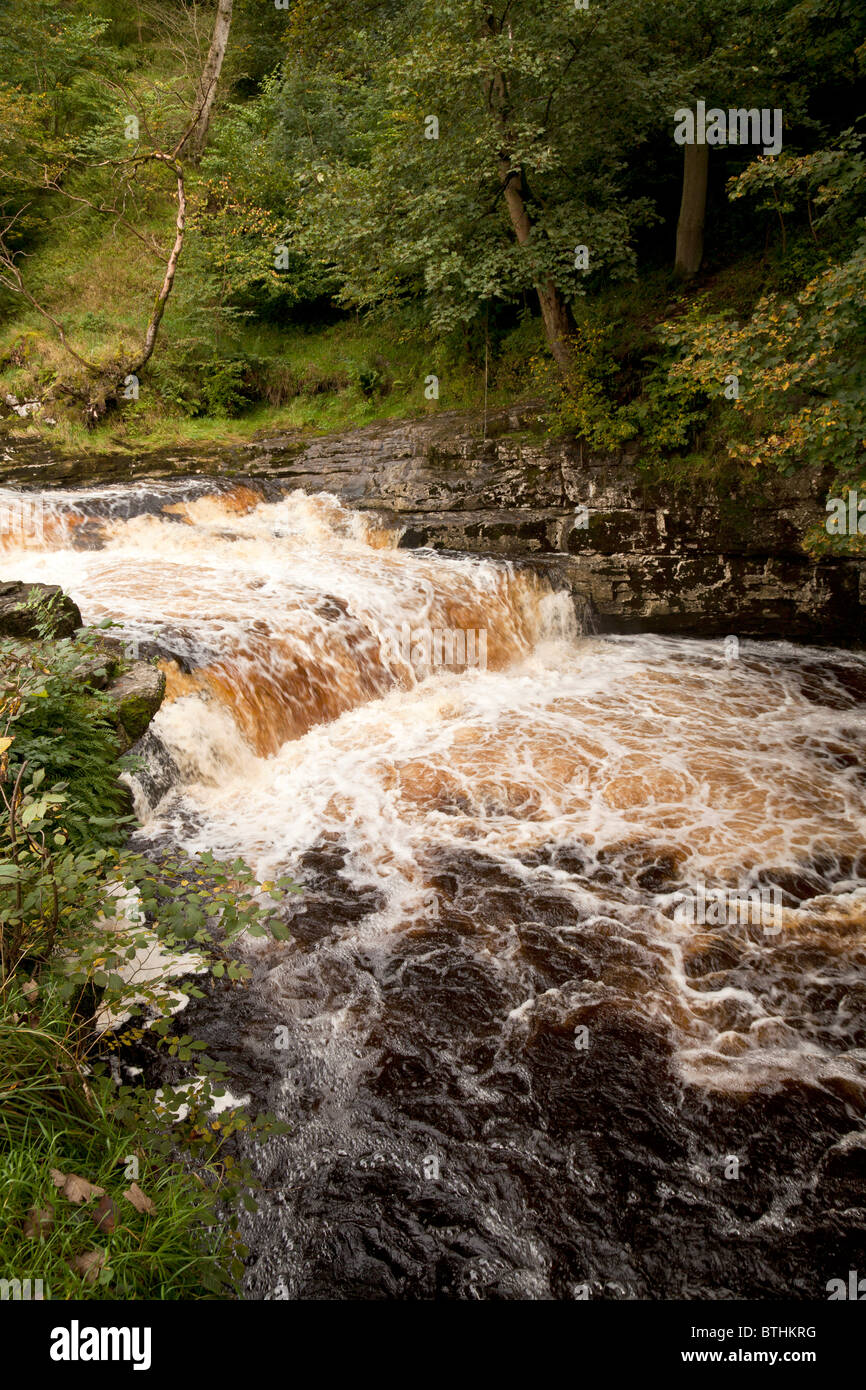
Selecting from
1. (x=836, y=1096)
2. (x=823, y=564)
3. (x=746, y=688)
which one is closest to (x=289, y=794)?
(x=836, y=1096)

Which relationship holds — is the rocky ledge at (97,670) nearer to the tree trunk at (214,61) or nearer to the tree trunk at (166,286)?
the tree trunk at (166,286)

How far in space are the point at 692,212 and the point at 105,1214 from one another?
1449cm

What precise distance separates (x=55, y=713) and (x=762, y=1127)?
4.26 meters

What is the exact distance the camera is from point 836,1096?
337 cm

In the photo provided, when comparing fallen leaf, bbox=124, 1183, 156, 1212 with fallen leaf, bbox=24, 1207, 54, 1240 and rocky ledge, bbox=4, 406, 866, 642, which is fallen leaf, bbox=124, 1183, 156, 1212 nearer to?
fallen leaf, bbox=24, 1207, 54, 1240

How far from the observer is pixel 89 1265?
6.24ft

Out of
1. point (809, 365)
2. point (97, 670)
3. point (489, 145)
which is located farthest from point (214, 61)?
point (97, 670)

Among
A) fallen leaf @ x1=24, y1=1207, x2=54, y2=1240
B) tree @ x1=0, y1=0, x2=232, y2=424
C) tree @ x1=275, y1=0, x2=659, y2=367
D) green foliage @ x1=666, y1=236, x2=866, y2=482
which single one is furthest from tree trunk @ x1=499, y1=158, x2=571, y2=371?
fallen leaf @ x1=24, y1=1207, x2=54, y2=1240

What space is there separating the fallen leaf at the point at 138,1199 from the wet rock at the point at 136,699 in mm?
3015

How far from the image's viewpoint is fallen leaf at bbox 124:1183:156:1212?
214cm

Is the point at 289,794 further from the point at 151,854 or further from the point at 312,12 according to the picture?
the point at 312,12

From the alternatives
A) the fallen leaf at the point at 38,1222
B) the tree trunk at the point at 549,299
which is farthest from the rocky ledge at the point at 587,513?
the fallen leaf at the point at 38,1222

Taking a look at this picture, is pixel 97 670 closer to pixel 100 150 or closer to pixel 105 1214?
pixel 105 1214

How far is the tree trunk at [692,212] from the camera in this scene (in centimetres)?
1104
